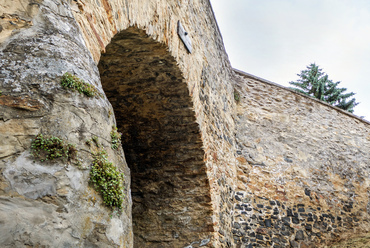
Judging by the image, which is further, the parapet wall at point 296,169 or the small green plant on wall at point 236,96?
the small green plant on wall at point 236,96

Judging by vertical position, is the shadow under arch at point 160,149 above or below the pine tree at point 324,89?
below

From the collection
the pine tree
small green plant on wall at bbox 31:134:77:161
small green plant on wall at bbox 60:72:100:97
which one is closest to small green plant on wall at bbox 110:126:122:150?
small green plant on wall at bbox 60:72:100:97

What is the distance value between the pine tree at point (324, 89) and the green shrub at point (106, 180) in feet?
44.2

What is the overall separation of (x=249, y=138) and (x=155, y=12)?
163 inches

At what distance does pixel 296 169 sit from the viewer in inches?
284

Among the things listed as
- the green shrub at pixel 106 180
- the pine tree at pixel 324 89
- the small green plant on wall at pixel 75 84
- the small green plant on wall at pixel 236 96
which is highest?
the pine tree at pixel 324 89

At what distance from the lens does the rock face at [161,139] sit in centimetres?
125

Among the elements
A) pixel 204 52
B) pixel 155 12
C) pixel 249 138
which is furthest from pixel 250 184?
pixel 155 12

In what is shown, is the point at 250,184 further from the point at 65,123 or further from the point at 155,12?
the point at 65,123

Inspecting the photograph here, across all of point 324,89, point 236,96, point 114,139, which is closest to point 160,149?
point 236,96

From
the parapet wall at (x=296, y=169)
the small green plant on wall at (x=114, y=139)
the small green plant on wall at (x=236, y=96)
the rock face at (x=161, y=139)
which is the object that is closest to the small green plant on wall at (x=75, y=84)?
the rock face at (x=161, y=139)

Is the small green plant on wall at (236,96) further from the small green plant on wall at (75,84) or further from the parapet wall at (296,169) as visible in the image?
the small green plant on wall at (75,84)

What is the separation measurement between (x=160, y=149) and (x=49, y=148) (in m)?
3.82

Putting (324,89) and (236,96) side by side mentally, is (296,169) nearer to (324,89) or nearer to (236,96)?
(236,96)
